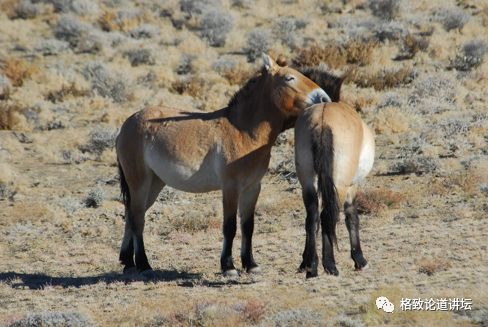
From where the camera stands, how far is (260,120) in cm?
729

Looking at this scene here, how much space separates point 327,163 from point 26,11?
29664 mm

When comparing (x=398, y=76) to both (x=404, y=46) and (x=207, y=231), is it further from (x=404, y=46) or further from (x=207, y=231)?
(x=207, y=231)

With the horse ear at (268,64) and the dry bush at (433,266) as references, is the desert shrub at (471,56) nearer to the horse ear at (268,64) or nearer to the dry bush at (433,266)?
the horse ear at (268,64)

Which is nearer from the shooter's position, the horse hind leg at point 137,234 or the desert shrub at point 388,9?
the horse hind leg at point 137,234

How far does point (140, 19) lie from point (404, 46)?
14.8 meters

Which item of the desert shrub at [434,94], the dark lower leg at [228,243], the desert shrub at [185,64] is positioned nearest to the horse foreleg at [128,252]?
the dark lower leg at [228,243]

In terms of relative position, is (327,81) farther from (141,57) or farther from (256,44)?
(141,57)

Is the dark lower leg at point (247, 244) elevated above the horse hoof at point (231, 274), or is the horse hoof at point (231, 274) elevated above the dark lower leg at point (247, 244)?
the dark lower leg at point (247, 244)

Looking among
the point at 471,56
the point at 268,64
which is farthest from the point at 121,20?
the point at 268,64

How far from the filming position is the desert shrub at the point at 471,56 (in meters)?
19.4

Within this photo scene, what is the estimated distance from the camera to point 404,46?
71.5 feet

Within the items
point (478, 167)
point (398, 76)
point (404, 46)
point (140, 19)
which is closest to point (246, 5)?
point (140, 19)

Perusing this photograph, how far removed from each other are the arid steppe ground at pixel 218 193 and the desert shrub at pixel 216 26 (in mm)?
120

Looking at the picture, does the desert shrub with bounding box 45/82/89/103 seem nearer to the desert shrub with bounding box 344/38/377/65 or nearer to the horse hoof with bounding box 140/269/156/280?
the desert shrub with bounding box 344/38/377/65
